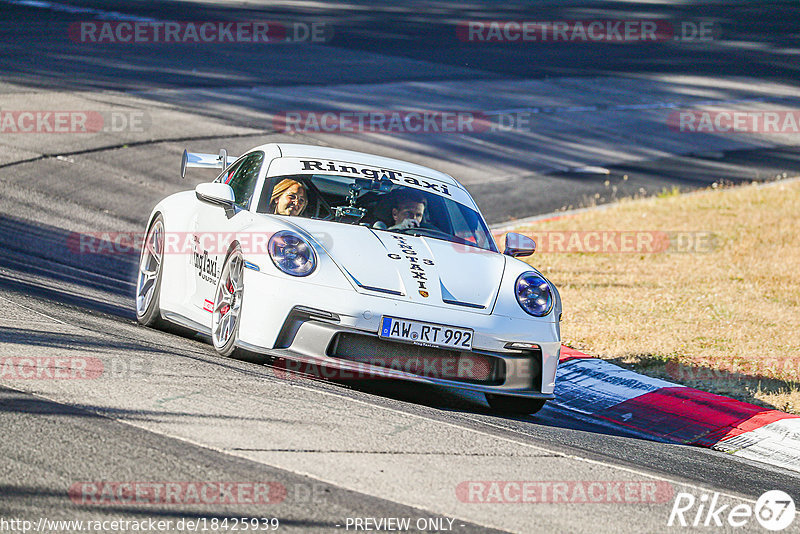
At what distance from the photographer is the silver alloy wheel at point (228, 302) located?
6.43 meters

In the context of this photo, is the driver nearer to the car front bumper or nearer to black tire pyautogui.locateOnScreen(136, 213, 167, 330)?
the car front bumper

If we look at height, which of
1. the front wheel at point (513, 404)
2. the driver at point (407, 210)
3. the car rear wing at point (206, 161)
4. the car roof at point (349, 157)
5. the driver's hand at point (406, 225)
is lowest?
the front wheel at point (513, 404)

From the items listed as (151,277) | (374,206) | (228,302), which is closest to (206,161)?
(151,277)

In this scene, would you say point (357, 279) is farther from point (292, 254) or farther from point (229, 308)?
point (229, 308)

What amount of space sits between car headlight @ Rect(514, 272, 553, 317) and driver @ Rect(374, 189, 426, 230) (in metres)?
0.94

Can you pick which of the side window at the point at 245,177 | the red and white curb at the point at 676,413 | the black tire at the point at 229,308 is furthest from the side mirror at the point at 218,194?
the red and white curb at the point at 676,413

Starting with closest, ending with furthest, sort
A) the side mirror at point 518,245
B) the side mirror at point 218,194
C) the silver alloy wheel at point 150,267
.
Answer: the side mirror at point 218,194 → the side mirror at point 518,245 → the silver alloy wheel at point 150,267

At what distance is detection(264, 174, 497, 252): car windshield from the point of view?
23.7ft

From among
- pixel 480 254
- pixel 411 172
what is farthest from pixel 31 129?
pixel 480 254

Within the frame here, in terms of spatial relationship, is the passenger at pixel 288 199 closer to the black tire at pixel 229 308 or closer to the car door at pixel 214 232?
the car door at pixel 214 232

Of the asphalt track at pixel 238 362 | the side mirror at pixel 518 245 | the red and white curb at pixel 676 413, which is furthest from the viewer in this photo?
the side mirror at pixel 518 245

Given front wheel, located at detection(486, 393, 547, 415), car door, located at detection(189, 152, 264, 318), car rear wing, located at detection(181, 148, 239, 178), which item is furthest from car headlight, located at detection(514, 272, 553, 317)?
car rear wing, located at detection(181, 148, 239, 178)

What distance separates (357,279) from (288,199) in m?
1.21

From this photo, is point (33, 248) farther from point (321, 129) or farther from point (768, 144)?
point (768, 144)
